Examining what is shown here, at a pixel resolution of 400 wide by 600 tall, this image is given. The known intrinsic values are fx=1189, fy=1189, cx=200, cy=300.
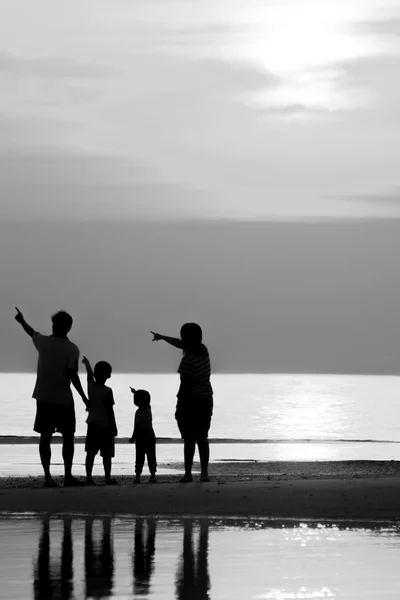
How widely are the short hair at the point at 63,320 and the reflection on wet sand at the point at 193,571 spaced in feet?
13.6

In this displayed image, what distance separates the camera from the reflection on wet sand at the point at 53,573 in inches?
311

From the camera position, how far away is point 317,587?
26.9ft

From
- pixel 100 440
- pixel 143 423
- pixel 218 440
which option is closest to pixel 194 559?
pixel 100 440

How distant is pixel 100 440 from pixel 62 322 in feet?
6.41

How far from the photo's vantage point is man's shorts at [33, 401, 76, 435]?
1417 cm

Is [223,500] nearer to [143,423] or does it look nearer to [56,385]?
[56,385]

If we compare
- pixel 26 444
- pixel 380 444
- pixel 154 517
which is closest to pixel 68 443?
pixel 154 517

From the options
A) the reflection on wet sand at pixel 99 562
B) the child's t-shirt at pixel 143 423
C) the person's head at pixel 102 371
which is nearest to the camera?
the reflection on wet sand at pixel 99 562

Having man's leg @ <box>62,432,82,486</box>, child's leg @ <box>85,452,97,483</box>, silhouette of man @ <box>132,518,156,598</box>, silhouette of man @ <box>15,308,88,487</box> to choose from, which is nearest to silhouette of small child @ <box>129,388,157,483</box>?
child's leg @ <box>85,452,97,483</box>

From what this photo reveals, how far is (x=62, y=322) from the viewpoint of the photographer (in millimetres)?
14398

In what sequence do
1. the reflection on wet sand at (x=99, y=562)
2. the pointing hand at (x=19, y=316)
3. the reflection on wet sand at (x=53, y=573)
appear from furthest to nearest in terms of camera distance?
the pointing hand at (x=19, y=316)
the reflection on wet sand at (x=99, y=562)
the reflection on wet sand at (x=53, y=573)

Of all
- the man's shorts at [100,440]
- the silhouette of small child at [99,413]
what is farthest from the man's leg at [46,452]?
the man's shorts at [100,440]

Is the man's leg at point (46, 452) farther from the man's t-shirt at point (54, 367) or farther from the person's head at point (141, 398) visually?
the person's head at point (141, 398)

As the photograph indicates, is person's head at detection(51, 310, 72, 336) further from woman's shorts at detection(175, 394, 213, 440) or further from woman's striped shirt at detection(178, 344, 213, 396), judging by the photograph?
woman's shorts at detection(175, 394, 213, 440)
